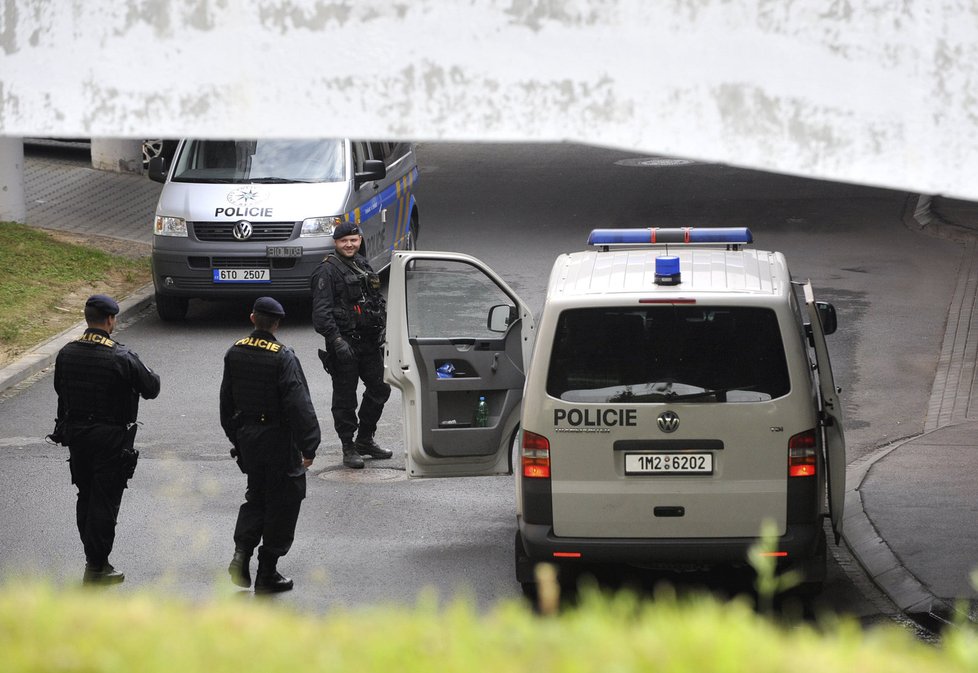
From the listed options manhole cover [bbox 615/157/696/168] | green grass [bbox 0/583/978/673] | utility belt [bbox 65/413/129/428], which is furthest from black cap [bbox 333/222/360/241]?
manhole cover [bbox 615/157/696/168]

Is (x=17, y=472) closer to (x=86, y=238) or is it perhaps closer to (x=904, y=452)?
(x=904, y=452)

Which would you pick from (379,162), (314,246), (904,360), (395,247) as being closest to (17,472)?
(314,246)

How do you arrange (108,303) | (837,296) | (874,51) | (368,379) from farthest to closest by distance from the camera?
(837,296) → (368,379) → (108,303) → (874,51)

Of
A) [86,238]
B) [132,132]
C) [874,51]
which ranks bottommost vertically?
[86,238]

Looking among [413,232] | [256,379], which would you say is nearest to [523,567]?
[256,379]

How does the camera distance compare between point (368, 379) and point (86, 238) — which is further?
point (86, 238)

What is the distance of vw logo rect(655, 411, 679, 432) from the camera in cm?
720

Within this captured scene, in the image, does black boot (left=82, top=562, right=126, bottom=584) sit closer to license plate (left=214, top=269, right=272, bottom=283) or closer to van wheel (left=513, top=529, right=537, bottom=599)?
van wheel (left=513, top=529, right=537, bottom=599)

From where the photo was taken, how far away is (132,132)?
5.96m

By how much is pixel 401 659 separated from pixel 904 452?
804 centimetres

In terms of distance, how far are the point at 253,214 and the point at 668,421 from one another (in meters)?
8.63

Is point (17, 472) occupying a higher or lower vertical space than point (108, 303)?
lower

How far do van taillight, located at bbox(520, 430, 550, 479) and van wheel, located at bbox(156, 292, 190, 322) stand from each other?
8.83 meters

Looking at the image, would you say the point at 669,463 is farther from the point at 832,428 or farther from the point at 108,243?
the point at 108,243
